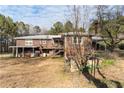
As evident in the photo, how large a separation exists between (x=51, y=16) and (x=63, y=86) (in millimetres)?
13266

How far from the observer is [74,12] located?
32.7 ft

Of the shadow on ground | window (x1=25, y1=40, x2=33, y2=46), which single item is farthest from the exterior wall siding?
the shadow on ground

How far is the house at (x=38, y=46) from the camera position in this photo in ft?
79.9

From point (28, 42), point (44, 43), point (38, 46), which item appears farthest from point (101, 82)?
point (28, 42)

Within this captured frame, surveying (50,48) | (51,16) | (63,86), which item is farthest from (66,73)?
(50,48)

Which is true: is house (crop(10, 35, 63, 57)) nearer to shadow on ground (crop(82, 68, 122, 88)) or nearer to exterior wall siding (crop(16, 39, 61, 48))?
exterior wall siding (crop(16, 39, 61, 48))

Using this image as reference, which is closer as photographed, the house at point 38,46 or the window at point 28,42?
the house at point 38,46

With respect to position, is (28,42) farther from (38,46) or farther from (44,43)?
(44,43)

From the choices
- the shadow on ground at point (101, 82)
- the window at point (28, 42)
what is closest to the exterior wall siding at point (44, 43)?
the window at point (28, 42)

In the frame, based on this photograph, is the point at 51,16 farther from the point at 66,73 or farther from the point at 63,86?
the point at 63,86

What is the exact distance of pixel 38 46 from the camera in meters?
24.8

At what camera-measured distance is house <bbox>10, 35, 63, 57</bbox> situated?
24352 millimetres

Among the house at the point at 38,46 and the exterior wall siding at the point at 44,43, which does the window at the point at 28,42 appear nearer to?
the house at the point at 38,46
